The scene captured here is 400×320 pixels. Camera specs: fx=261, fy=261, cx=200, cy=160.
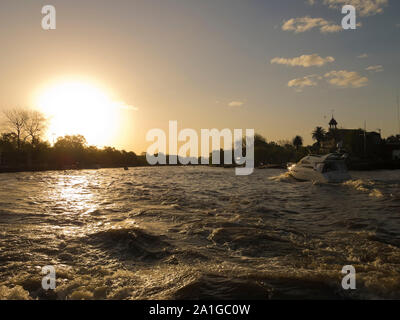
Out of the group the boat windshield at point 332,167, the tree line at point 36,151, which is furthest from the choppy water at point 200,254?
the tree line at point 36,151

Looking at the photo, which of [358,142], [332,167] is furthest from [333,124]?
[332,167]

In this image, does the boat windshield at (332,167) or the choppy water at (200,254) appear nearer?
the choppy water at (200,254)

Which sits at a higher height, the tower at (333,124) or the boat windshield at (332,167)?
the tower at (333,124)

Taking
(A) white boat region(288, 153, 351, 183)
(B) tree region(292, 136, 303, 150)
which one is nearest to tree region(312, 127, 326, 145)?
(B) tree region(292, 136, 303, 150)

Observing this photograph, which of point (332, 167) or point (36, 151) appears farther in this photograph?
point (36, 151)

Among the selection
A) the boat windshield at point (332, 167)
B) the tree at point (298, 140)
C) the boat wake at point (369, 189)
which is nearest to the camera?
the boat wake at point (369, 189)

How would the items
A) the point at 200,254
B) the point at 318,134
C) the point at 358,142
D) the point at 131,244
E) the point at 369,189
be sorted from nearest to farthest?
the point at 200,254, the point at 131,244, the point at 369,189, the point at 358,142, the point at 318,134
